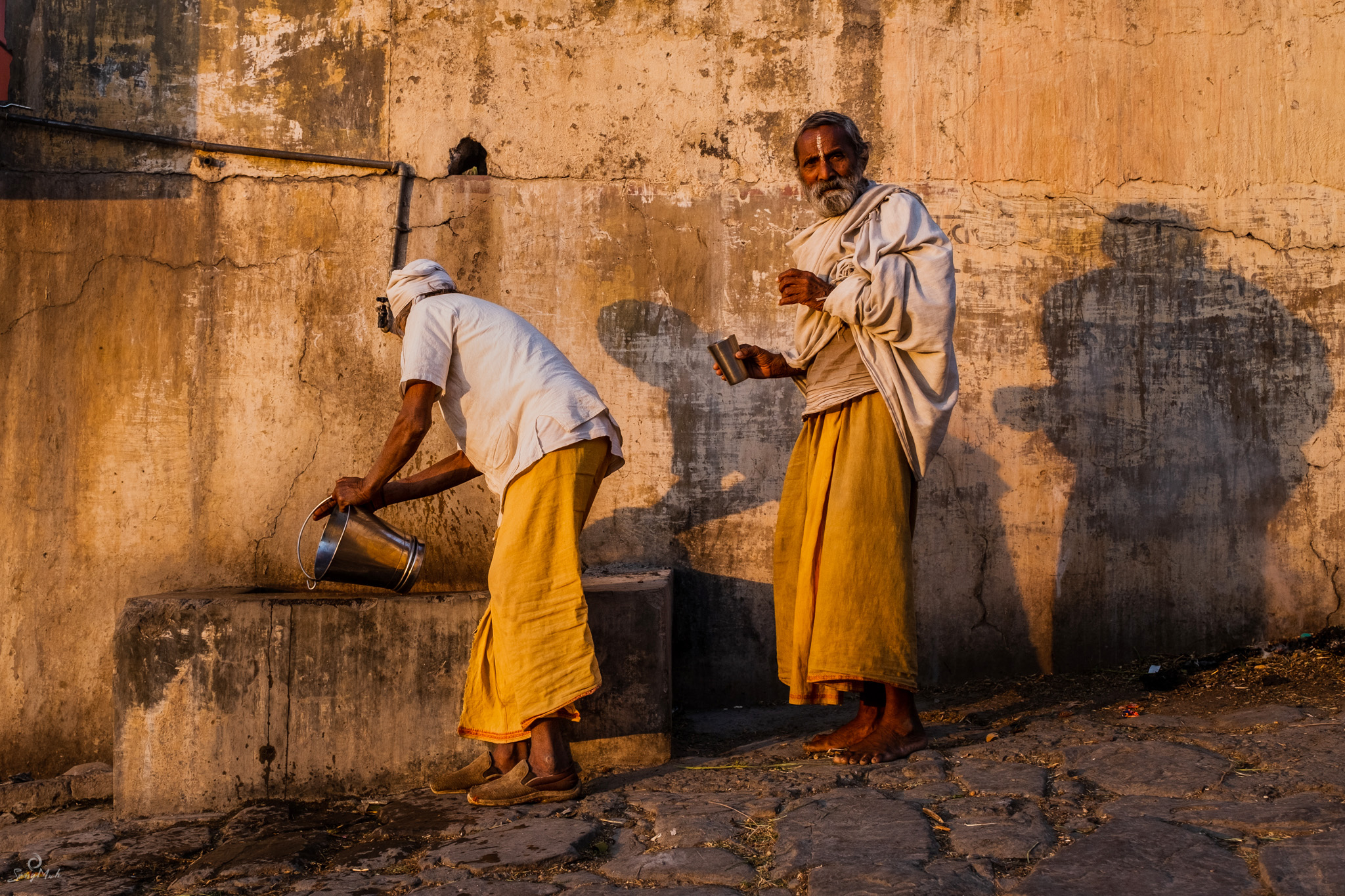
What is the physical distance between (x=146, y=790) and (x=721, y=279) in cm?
276

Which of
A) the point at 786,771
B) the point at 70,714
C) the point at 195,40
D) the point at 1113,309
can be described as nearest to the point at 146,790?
the point at 70,714

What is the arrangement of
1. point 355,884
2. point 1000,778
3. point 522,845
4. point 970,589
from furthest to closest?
1. point 970,589
2. point 1000,778
3. point 522,845
4. point 355,884

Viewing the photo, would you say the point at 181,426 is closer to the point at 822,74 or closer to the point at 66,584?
the point at 66,584

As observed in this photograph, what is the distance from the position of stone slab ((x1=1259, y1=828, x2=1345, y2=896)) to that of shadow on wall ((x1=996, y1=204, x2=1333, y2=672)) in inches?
74.5

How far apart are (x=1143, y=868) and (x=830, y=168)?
2.13m

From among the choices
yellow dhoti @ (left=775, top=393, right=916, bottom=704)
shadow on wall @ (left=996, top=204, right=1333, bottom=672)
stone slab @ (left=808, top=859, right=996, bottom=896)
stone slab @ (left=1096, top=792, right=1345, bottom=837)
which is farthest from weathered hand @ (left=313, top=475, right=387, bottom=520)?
shadow on wall @ (left=996, top=204, right=1333, bottom=672)

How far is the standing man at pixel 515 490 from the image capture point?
294cm

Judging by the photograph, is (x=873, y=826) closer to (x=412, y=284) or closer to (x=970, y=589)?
(x=970, y=589)

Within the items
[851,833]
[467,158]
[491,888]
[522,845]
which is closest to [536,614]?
[522,845]

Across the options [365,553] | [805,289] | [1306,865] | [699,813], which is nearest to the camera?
[1306,865]

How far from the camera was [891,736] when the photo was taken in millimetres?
3094

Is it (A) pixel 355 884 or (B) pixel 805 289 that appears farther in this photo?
(B) pixel 805 289

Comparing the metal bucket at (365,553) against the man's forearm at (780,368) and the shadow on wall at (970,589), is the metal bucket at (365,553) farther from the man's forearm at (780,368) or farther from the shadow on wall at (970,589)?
the shadow on wall at (970,589)

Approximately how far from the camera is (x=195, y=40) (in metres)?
4.25
